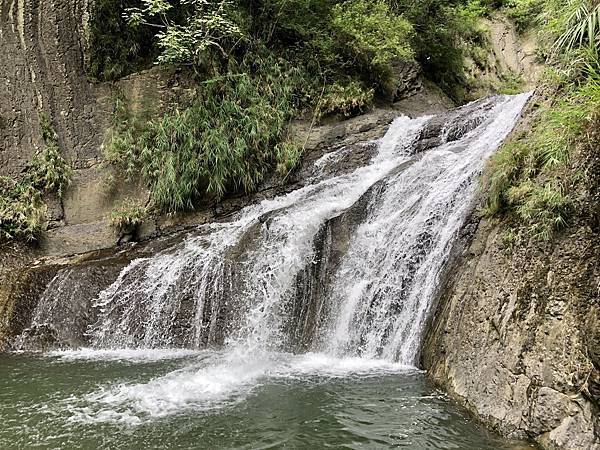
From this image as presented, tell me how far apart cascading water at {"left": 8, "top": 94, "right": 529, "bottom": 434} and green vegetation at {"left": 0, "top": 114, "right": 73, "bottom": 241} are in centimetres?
247

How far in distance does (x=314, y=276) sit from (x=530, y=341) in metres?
3.94

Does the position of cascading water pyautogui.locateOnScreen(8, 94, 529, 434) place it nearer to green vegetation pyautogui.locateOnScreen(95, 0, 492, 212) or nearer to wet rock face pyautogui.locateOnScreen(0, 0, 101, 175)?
green vegetation pyautogui.locateOnScreen(95, 0, 492, 212)

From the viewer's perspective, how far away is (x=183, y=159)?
1134 cm

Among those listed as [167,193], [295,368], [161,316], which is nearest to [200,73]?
[167,193]

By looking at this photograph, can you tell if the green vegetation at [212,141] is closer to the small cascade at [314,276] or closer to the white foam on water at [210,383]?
the small cascade at [314,276]

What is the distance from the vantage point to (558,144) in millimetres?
5199

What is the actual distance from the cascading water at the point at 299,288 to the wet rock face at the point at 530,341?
968 millimetres

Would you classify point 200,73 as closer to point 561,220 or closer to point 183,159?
point 183,159

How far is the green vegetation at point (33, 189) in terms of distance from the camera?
36.2 feet

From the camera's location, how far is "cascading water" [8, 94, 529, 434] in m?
6.59

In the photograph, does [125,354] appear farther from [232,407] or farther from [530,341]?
[530,341]

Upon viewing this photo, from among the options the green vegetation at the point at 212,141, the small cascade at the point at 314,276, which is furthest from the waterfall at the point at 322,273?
the green vegetation at the point at 212,141

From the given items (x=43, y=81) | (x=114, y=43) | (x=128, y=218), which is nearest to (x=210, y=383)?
(x=128, y=218)

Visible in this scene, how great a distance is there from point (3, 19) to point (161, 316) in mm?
8850
